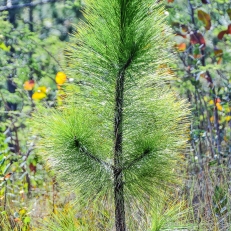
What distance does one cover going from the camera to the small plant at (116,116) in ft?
7.87

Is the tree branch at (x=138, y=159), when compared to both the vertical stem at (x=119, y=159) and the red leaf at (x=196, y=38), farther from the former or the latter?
the red leaf at (x=196, y=38)

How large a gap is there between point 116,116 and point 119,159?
19 centimetres

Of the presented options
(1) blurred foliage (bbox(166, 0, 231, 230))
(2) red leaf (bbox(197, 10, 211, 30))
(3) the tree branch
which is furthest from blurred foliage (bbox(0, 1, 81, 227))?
(2) red leaf (bbox(197, 10, 211, 30))

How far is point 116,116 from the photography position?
248 cm

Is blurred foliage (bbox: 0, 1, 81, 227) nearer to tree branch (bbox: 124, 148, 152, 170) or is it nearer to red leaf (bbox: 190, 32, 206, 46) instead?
tree branch (bbox: 124, 148, 152, 170)

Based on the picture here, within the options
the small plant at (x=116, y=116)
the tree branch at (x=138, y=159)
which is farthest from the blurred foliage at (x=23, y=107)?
the tree branch at (x=138, y=159)

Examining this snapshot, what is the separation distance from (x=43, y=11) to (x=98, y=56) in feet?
29.7

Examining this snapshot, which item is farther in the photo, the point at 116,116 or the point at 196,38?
the point at 196,38

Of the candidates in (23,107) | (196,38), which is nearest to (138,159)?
(196,38)

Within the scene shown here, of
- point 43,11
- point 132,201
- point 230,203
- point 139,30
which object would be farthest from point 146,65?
point 43,11

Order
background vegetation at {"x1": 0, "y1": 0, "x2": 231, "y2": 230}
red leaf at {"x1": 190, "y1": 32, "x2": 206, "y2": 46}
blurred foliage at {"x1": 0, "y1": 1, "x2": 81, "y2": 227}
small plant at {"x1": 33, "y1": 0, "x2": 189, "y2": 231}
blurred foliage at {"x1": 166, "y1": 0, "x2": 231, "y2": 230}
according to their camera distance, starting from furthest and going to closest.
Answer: red leaf at {"x1": 190, "y1": 32, "x2": 206, "y2": 46}
blurred foliage at {"x1": 0, "y1": 1, "x2": 81, "y2": 227}
blurred foliage at {"x1": 166, "y1": 0, "x2": 231, "y2": 230}
background vegetation at {"x1": 0, "y1": 0, "x2": 231, "y2": 230}
small plant at {"x1": 33, "y1": 0, "x2": 189, "y2": 231}

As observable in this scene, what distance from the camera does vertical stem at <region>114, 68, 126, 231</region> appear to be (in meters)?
2.46

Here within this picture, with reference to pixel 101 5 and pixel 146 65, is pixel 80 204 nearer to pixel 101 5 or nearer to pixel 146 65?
pixel 146 65

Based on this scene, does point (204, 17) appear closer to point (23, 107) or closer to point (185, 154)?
point (185, 154)
